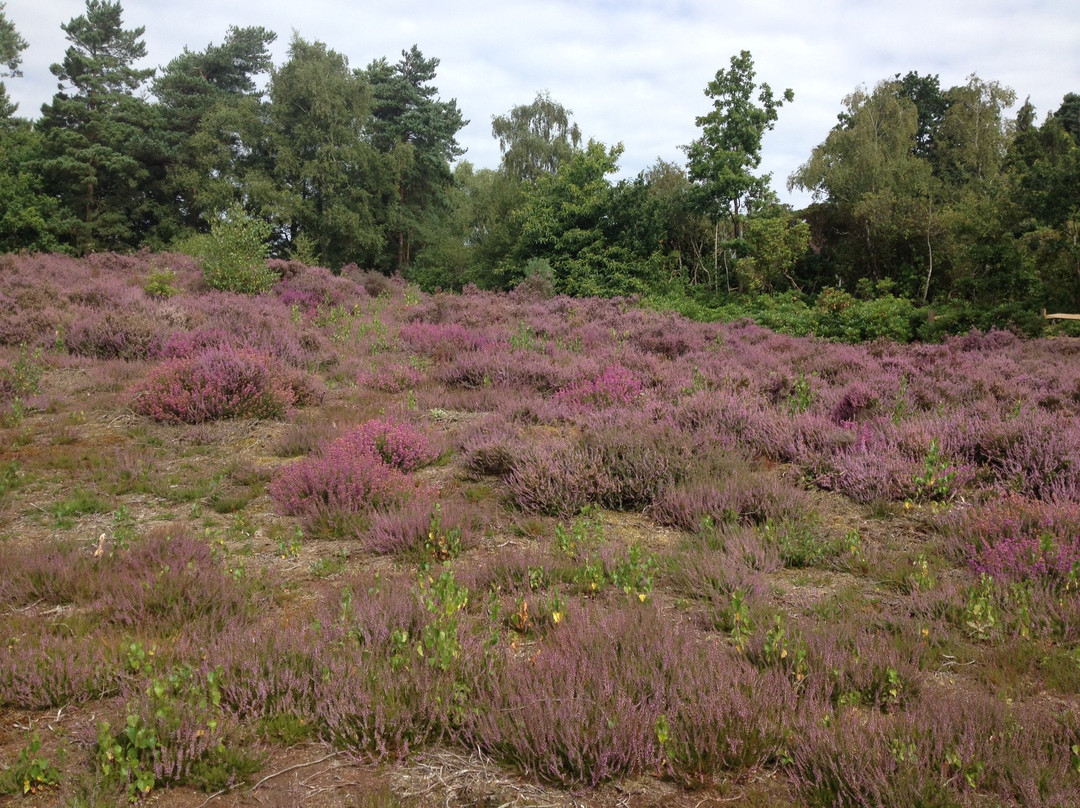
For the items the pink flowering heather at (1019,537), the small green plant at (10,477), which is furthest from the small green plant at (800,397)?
the small green plant at (10,477)

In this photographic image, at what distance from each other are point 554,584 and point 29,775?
102 inches

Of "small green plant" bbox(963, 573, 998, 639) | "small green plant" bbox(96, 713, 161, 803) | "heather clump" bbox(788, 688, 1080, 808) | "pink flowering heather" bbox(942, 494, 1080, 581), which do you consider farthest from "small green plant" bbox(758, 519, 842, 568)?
"small green plant" bbox(96, 713, 161, 803)

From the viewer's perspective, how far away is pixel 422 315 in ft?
57.0

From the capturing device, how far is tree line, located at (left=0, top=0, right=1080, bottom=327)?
63.2ft

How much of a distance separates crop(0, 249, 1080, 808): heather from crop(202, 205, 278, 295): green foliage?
8.59 metres

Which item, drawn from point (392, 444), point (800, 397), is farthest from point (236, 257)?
point (800, 397)

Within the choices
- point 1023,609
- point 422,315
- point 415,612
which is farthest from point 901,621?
point 422,315

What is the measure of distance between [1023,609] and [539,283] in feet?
75.1

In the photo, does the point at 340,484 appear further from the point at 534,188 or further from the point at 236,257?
the point at 534,188

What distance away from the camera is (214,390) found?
8.00m

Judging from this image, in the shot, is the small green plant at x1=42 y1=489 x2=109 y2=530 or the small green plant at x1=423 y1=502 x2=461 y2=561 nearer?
the small green plant at x1=423 y1=502 x2=461 y2=561

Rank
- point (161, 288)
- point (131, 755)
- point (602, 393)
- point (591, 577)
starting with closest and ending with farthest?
point (131, 755) → point (591, 577) → point (602, 393) → point (161, 288)

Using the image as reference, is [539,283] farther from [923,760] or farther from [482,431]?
[923,760]

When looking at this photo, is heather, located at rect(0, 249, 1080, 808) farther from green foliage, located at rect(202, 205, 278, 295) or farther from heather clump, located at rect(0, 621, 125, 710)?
green foliage, located at rect(202, 205, 278, 295)
